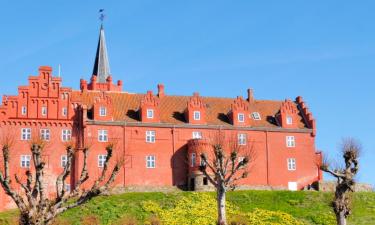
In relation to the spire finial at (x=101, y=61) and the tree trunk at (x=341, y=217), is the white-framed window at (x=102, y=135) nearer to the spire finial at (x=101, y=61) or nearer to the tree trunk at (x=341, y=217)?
the spire finial at (x=101, y=61)

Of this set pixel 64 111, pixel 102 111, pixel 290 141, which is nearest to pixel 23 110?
pixel 64 111

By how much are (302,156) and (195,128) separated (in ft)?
42.7

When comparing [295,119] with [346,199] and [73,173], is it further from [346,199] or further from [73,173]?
[346,199]

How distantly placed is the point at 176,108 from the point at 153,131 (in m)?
4.98

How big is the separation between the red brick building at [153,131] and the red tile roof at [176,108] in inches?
4.6

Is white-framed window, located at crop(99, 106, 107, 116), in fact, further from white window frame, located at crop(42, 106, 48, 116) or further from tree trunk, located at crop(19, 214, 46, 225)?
tree trunk, located at crop(19, 214, 46, 225)

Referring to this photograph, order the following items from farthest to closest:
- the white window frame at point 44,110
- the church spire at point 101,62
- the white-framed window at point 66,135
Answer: the church spire at point 101,62, the white window frame at point 44,110, the white-framed window at point 66,135

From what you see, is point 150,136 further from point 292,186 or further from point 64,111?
point 292,186

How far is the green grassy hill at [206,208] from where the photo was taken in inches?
2670

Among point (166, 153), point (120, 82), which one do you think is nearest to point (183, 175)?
point (166, 153)

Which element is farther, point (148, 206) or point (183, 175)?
point (183, 175)

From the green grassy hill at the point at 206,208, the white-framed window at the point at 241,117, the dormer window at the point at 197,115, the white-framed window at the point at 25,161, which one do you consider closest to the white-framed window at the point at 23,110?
the white-framed window at the point at 25,161

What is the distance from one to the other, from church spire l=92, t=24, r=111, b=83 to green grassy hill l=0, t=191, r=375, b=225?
102 ft

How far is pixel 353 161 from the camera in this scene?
52.1 metres
